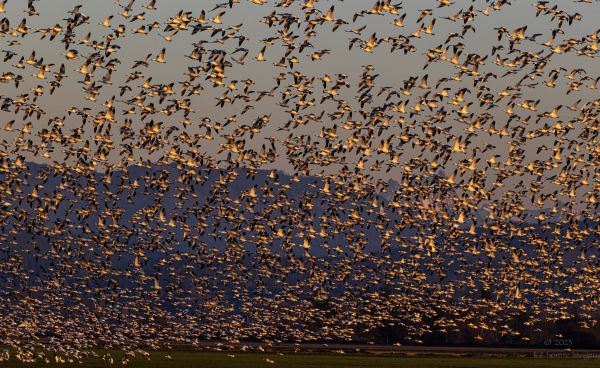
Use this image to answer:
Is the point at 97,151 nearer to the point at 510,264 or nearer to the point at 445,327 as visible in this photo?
the point at 510,264

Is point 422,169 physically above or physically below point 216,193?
above

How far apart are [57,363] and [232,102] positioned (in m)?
47.4

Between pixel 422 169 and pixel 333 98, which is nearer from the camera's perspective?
pixel 333 98

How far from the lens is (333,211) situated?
4131 inches

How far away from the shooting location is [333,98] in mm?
81875

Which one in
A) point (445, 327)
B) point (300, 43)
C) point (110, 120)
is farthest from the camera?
point (445, 327)

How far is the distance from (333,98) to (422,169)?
67.8 feet

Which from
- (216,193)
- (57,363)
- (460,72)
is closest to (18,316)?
(57,363)

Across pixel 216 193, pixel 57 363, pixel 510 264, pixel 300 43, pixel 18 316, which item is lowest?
pixel 18 316

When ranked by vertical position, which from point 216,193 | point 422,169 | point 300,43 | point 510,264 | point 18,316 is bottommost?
point 18,316

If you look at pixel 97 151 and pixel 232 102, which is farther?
pixel 97 151

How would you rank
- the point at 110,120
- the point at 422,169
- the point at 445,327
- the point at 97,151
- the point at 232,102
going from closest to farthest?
1. the point at 232,102
2. the point at 110,120
3. the point at 97,151
4. the point at 422,169
5. the point at 445,327

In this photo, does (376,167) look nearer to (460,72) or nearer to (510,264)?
(460,72)

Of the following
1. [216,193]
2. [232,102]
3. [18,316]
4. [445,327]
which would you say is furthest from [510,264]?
[18,316]
